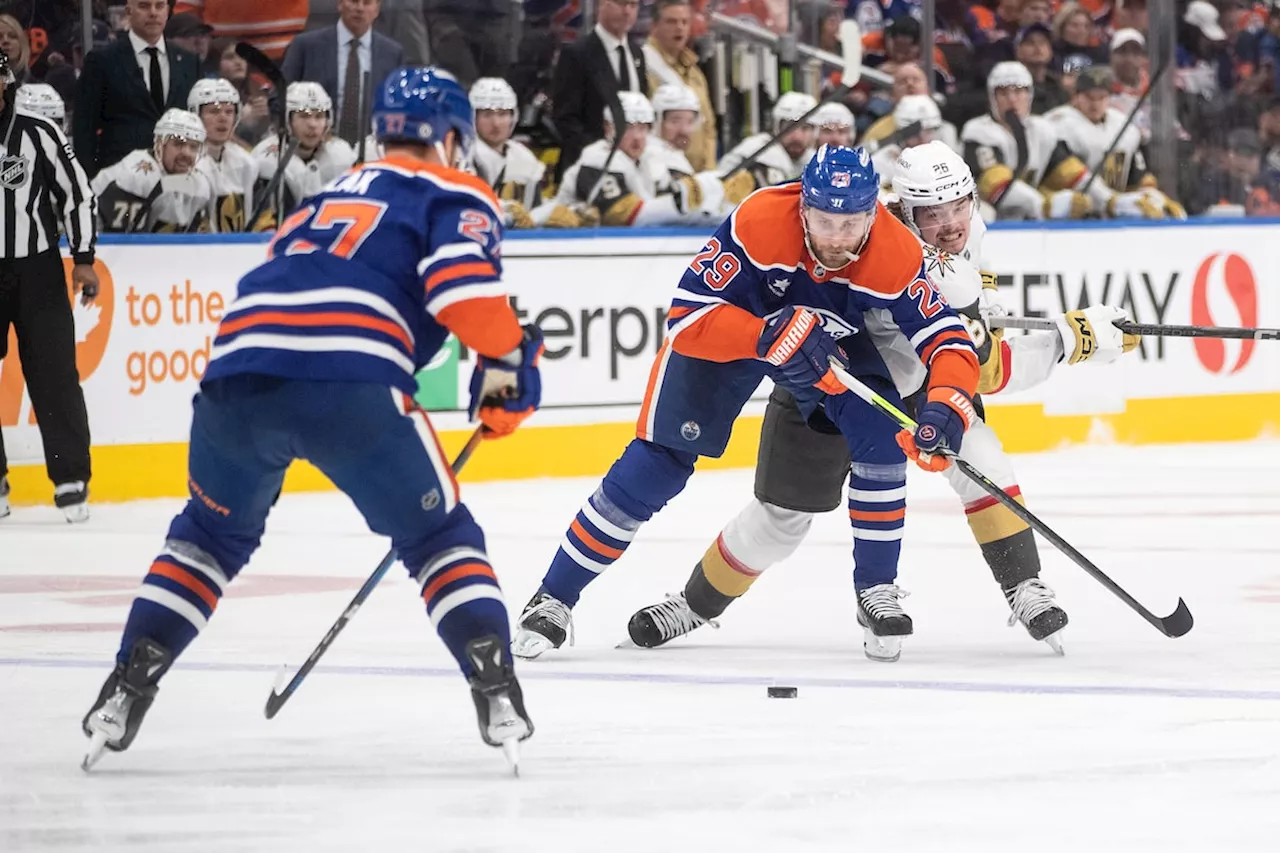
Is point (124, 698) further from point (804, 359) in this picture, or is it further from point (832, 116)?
point (832, 116)

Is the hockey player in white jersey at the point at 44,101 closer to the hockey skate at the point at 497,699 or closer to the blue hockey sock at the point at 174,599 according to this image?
the blue hockey sock at the point at 174,599

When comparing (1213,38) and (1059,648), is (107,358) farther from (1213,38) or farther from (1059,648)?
(1213,38)

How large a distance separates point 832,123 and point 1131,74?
1.78m

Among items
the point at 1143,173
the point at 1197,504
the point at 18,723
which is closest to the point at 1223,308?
the point at 1143,173

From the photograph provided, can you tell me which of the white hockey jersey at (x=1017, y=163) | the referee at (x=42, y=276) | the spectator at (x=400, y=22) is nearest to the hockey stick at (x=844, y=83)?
the white hockey jersey at (x=1017, y=163)

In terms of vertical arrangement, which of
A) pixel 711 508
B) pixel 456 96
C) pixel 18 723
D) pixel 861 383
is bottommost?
pixel 711 508

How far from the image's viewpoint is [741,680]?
13.8ft

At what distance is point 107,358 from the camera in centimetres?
731

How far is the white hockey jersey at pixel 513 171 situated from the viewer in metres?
8.36

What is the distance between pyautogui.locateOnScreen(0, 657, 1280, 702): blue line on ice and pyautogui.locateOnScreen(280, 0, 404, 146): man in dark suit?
4.04 m

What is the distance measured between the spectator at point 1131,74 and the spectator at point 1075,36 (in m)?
0.08

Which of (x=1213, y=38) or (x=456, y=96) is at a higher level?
(x=456, y=96)

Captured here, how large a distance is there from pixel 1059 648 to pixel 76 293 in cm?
387

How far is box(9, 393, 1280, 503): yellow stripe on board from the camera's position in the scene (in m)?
7.36
